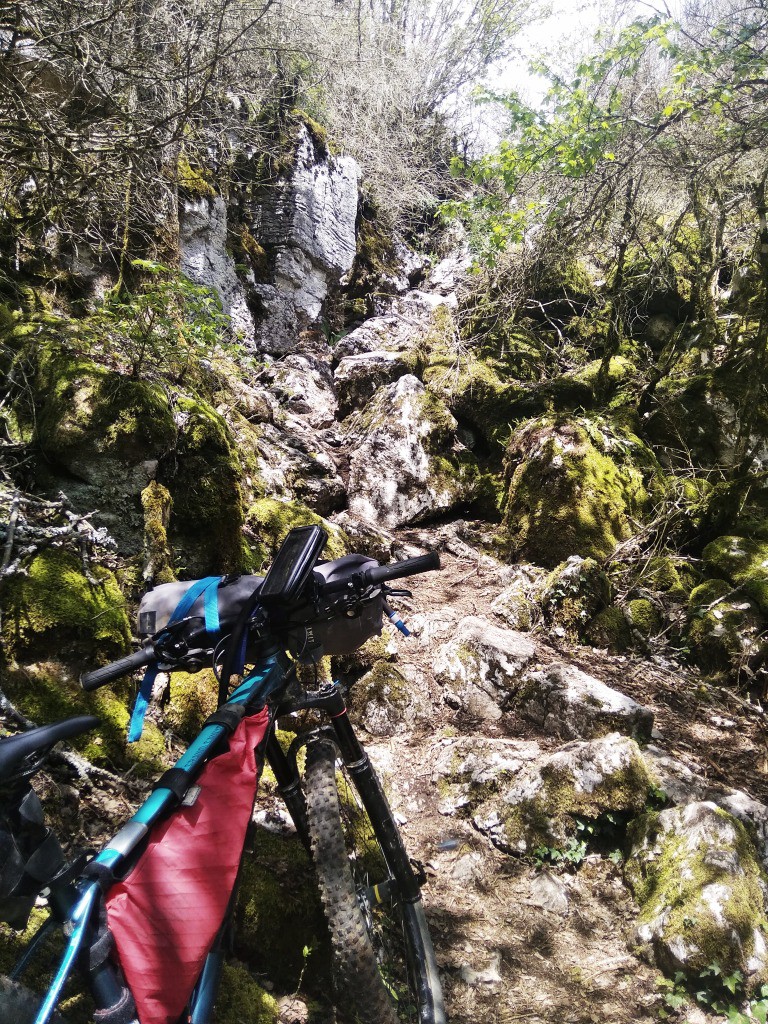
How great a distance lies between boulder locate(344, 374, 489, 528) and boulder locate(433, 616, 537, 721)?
242 cm

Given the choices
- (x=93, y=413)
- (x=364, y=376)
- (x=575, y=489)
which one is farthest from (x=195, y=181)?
(x=575, y=489)

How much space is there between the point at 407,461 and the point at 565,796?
4.48 m

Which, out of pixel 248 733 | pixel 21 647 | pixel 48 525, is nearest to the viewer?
pixel 248 733

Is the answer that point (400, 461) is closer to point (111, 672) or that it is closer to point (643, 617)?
point (643, 617)

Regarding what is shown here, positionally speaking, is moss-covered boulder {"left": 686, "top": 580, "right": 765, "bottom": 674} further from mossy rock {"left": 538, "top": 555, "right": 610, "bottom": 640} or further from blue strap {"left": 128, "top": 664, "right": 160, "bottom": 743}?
blue strap {"left": 128, "top": 664, "right": 160, "bottom": 743}

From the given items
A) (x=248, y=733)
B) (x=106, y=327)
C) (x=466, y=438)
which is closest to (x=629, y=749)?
(x=248, y=733)

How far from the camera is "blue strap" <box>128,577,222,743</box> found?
5.12ft

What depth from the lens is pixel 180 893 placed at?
48.0 inches

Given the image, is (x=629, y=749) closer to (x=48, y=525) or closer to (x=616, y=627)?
(x=616, y=627)

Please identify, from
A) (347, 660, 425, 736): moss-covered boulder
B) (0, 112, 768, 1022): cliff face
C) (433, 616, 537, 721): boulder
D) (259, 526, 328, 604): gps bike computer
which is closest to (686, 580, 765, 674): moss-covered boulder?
(0, 112, 768, 1022): cliff face

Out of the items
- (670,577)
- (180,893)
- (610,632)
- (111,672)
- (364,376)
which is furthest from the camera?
(364,376)

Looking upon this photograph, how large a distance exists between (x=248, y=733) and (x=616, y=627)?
432 centimetres

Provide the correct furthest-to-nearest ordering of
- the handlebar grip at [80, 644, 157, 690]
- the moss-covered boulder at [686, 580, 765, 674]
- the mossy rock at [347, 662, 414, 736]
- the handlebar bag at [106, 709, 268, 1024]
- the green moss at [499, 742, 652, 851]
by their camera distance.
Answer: the moss-covered boulder at [686, 580, 765, 674], the mossy rock at [347, 662, 414, 736], the green moss at [499, 742, 652, 851], the handlebar grip at [80, 644, 157, 690], the handlebar bag at [106, 709, 268, 1024]

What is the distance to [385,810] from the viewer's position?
2049 mm
